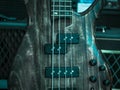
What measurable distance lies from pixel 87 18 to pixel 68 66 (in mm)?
199

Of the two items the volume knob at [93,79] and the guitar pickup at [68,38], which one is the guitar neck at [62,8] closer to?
the guitar pickup at [68,38]

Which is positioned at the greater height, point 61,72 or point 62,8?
point 62,8

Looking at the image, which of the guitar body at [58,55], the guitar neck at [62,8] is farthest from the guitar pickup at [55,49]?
the guitar neck at [62,8]

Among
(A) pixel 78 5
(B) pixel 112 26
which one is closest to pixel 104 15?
(B) pixel 112 26

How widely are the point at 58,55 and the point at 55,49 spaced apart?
0.09 feet

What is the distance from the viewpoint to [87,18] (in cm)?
108

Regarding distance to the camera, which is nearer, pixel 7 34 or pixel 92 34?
pixel 92 34

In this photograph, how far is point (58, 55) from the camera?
1070mm

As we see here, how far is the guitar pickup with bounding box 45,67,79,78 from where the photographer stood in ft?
3.45

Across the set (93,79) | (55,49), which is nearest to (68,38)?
(55,49)

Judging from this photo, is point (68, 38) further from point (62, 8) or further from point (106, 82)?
point (106, 82)

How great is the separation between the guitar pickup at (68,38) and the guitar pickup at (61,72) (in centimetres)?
10

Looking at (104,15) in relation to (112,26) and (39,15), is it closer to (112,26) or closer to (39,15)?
(112,26)

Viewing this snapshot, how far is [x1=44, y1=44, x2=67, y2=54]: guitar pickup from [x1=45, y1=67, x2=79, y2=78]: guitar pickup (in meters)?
0.06
